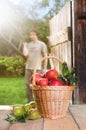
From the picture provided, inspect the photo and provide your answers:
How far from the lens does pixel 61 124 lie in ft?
7.19

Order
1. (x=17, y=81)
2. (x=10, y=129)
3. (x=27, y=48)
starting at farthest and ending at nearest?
1. (x=17, y=81)
2. (x=27, y=48)
3. (x=10, y=129)

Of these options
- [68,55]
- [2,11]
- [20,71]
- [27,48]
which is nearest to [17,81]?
[20,71]

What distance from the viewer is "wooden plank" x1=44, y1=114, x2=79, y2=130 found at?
208cm

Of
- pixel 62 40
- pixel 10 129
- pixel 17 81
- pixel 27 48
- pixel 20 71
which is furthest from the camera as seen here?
pixel 20 71

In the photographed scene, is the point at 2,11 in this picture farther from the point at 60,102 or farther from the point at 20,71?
the point at 60,102

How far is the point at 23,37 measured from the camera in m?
10.2

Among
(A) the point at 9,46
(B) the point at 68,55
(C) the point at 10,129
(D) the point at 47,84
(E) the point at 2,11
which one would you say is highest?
(E) the point at 2,11

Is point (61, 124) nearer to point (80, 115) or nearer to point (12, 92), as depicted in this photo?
point (80, 115)

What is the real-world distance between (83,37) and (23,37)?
6677 millimetres

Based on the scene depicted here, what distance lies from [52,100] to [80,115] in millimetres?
205

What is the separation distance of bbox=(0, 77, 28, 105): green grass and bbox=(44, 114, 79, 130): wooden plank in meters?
3.63

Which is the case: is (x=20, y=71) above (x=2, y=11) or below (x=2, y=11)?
below

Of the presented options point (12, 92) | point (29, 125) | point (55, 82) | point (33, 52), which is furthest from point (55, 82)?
point (12, 92)

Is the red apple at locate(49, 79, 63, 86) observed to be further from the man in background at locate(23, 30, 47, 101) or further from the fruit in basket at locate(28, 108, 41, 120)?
the man in background at locate(23, 30, 47, 101)
